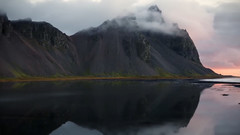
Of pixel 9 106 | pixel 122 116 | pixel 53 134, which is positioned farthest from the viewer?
pixel 9 106

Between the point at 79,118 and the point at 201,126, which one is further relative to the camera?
the point at 79,118

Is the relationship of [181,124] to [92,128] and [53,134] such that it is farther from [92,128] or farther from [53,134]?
[53,134]

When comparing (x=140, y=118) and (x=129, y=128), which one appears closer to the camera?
(x=129, y=128)

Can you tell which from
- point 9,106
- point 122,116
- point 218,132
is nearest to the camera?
point 218,132

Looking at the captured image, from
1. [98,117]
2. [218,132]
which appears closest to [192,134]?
[218,132]

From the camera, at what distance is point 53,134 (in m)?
28.0

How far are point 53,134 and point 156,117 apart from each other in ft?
57.8

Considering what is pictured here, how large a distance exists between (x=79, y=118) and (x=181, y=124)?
14.5 m

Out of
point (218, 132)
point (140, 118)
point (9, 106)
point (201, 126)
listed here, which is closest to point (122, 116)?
point (140, 118)

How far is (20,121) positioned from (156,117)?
65.0 feet

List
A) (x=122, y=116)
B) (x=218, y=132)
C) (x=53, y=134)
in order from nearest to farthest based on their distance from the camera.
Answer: (x=53, y=134) < (x=218, y=132) < (x=122, y=116)

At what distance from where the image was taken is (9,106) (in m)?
45.2

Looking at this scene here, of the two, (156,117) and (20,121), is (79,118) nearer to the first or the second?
(20,121)

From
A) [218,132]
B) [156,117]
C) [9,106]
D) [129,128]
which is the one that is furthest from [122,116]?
[9,106]
